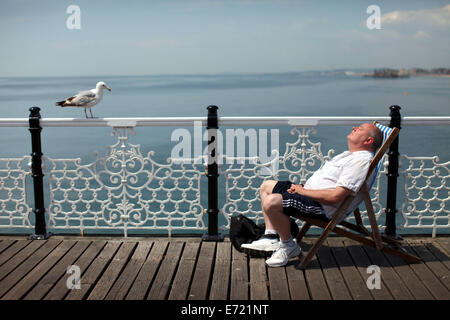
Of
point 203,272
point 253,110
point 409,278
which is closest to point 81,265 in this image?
→ point 203,272

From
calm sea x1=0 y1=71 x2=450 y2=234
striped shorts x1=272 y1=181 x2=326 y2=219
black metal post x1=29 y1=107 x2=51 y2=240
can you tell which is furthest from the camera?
calm sea x1=0 y1=71 x2=450 y2=234

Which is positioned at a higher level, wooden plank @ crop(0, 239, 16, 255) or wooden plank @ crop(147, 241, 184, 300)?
wooden plank @ crop(0, 239, 16, 255)

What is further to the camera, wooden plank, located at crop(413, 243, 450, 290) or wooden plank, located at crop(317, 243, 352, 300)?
wooden plank, located at crop(413, 243, 450, 290)

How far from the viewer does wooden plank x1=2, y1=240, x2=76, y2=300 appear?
10.4 feet

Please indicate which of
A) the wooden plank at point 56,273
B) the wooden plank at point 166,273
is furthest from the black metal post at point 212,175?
the wooden plank at point 56,273

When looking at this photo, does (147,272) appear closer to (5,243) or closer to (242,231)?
(242,231)

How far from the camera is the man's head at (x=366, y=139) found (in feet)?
11.3

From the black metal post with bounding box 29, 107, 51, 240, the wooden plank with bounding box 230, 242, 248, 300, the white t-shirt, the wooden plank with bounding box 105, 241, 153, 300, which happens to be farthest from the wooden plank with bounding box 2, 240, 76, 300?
the white t-shirt

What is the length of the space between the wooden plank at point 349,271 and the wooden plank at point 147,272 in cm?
133

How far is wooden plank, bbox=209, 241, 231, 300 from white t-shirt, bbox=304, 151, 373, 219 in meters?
0.82

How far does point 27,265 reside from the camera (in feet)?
12.0

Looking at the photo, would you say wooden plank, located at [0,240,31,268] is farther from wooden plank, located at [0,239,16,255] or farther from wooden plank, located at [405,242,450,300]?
wooden plank, located at [405,242,450,300]

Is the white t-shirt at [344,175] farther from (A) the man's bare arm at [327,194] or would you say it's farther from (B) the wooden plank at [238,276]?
(B) the wooden plank at [238,276]
